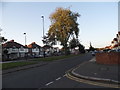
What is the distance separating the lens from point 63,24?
60875 mm

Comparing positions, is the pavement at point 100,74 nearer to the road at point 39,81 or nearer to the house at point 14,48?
the road at point 39,81

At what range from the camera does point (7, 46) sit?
98.9 metres

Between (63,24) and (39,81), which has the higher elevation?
(63,24)

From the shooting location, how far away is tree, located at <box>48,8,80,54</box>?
60.2 meters

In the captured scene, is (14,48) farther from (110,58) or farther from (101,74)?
(101,74)

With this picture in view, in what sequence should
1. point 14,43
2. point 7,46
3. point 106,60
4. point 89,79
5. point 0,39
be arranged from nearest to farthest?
point 89,79 → point 106,60 → point 0,39 → point 7,46 → point 14,43

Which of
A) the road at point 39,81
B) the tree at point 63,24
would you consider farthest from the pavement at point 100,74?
the tree at point 63,24

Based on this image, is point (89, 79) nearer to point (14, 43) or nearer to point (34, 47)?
point (14, 43)

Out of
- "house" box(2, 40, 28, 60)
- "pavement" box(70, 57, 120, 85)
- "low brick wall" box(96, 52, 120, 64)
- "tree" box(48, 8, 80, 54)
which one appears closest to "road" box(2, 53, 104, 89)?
"pavement" box(70, 57, 120, 85)

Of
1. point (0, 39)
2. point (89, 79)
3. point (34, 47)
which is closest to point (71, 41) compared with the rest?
point (0, 39)

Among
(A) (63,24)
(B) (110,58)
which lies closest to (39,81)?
(B) (110,58)

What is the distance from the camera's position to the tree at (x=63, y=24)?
6019 cm

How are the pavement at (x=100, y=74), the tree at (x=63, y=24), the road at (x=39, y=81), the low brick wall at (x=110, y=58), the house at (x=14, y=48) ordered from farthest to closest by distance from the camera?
the house at (x=14, y=48) → the tree at (x=63, y=24) → the low brick wall at (x=110, y=58) → the pavement at (x=100, y=74) → the road at (x=39, y=81)

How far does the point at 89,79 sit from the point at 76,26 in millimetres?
49792
